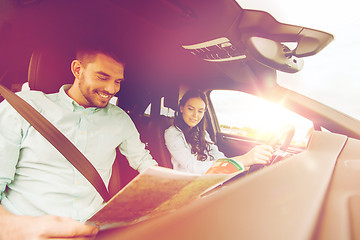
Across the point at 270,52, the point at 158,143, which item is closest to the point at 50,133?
the point at 158,143

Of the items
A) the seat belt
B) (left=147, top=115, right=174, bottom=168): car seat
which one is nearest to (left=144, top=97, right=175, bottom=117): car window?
(left=147, top=115, right=174, bottom=168): car seat

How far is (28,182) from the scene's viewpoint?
951 millimetres

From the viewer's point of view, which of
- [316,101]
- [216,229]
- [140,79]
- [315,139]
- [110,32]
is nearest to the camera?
[216,229]

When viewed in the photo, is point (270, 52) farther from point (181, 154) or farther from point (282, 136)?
point (181, 154)

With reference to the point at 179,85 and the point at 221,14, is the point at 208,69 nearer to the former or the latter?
the point at 179,85

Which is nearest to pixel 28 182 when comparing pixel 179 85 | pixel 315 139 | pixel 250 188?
pixel 250 188

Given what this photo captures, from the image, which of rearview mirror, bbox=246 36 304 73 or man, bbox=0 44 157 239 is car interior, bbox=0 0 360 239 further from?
man, bbox=0 44 157 239

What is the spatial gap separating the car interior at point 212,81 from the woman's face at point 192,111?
15cm

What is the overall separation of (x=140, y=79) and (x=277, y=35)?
3.68 feet

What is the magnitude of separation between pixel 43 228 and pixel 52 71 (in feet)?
2.75

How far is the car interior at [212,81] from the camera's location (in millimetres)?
417

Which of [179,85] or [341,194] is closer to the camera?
[341,194]

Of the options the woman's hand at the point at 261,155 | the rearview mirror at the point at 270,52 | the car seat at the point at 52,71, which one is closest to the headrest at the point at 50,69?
the car seat at the point at 52,71

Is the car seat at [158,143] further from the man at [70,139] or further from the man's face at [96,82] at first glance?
the man's face at [96,82]
